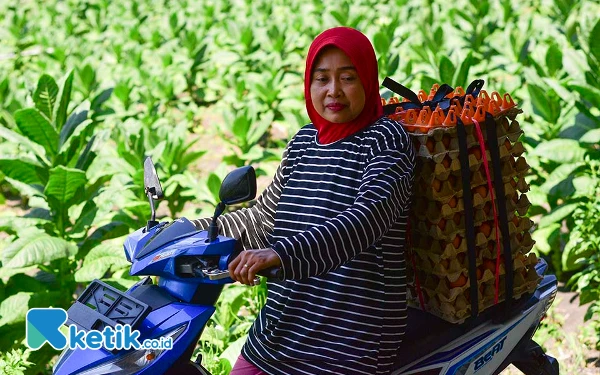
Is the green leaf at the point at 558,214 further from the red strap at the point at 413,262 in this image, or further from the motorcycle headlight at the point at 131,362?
the motorcycle headlight at the point at 131,362

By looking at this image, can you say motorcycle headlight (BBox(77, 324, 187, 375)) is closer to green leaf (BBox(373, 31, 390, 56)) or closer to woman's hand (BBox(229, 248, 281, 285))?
woman's hand (BBox(229, 248, 281, 285))

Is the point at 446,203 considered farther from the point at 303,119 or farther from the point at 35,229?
the point at 303,119

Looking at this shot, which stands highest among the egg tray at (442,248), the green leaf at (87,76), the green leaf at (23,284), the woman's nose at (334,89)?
the green leaf at (87,76)

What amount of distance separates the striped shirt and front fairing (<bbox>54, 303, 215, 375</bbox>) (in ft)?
1.12

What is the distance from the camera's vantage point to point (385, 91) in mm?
5199

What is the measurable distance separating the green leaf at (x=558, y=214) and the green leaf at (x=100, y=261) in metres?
2.47

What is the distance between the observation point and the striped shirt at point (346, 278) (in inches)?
98.3

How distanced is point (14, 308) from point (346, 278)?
230 centimetres

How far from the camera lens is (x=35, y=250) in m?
4.15

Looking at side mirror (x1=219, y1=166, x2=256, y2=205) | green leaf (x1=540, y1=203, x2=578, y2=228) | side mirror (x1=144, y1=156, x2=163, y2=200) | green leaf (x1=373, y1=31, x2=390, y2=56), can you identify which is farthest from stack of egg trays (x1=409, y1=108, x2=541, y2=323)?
green leaf (x1=373, y1=31, x2=390, y2=56)

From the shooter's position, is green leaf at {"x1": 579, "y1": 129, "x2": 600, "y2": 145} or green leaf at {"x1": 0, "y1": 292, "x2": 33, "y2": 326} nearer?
green leaf at {"x1": 0, "y1": 292, "x2": 33, "y2": 326}

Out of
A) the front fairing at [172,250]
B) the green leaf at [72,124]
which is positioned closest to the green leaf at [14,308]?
the green leaf at [72,124]

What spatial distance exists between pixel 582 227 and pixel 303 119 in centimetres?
212

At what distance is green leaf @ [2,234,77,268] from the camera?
13.2ft
